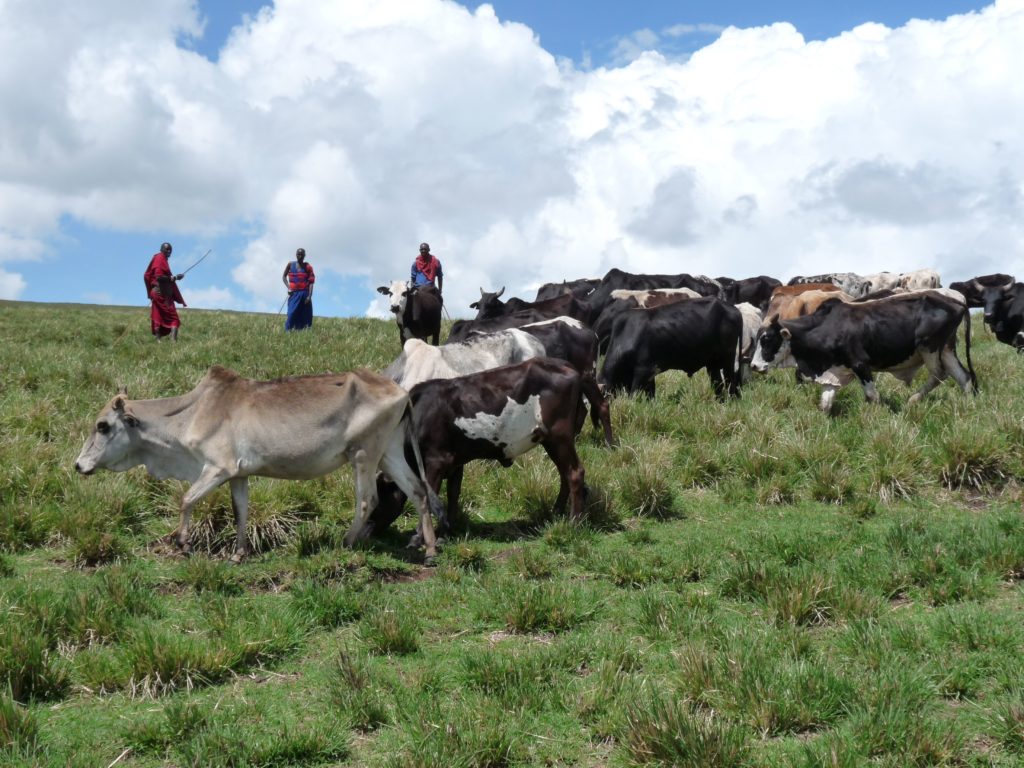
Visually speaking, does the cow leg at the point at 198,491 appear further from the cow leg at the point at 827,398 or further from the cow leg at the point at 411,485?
the cow leg at the point at 827,398

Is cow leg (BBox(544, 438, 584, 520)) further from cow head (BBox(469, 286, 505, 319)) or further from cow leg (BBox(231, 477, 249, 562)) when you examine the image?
cow head (BBox(469, 286, 505, 319))

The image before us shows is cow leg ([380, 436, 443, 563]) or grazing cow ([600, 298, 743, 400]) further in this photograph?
grazing cow ([600, 298, 743, 400])

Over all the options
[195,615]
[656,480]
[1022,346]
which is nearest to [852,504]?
[656,480]

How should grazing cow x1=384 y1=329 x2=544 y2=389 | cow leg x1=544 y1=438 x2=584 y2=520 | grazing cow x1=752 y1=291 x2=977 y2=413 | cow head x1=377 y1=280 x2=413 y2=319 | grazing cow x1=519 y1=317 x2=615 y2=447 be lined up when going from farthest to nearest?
cow head x1=377 y1=280 x2=413 y2=319
grazing cow x1=752 y1=291 x2=977 y2=413
grazing cow x1=519 y1=317 x2=615 y2=447
grazing cow x1=384 y1=329 x2=544 y2=389
cow leg x1=544 y1=438 x2=584 y2=520

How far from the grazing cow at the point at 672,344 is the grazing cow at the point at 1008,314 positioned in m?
7.38

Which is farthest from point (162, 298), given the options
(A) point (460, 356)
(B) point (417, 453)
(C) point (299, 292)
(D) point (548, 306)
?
(B) point (417, 453)

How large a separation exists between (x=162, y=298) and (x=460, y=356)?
32.2 ft

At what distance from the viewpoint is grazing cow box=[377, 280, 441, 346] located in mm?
19391

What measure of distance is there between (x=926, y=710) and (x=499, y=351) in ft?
24.6

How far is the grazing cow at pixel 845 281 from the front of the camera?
2698 cm

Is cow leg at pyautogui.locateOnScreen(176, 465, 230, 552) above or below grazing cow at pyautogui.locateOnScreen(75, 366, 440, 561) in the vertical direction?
below

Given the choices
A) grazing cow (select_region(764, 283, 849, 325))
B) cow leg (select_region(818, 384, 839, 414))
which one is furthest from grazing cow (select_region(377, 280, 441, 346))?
cow leg (select_region(818, 384, 839, 414))

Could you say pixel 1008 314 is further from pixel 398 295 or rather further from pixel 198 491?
pixel 198 491

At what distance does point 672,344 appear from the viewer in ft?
43.5
